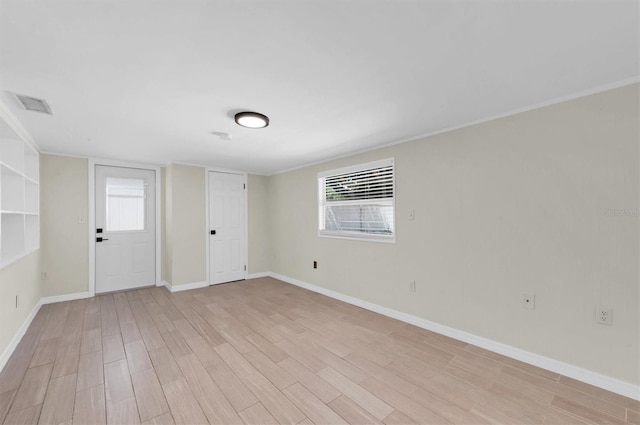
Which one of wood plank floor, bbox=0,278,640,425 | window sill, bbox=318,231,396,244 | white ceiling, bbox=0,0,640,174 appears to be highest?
white ceiling, bbox=0,0,640,174

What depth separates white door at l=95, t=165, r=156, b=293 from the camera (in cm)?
423

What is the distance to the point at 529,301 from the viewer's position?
2.28 m

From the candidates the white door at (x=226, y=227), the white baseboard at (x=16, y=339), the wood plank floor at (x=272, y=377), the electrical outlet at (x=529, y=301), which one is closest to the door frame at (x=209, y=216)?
the white door at (x=226, y=227)

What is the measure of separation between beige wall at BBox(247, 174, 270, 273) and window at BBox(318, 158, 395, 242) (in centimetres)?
168

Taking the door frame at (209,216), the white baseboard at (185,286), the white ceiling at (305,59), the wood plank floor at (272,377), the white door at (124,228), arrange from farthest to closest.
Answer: the door frame at (209,216) → the white baseboard at (185,286) → the white door at (124,228) → the wood plank floor at (272,377) → the white ceiling at (305,59)

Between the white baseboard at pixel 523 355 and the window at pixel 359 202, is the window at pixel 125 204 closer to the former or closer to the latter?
the window at pixel 359 202

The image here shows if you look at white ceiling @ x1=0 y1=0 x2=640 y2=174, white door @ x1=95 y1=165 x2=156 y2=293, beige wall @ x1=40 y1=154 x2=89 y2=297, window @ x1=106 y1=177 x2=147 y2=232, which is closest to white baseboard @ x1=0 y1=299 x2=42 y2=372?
beige wall @ x1=40 y1=154 x2=89 y2=297

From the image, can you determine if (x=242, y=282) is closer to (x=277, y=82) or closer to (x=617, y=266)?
(x=277, y=82)

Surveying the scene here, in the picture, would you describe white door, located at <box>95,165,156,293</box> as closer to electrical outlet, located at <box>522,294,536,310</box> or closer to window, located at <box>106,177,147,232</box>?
window, located at <box>106,177,147,232</box>

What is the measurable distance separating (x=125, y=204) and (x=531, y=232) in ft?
18.4

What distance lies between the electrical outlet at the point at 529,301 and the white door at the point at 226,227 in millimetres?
4476

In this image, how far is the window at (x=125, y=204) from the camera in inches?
170

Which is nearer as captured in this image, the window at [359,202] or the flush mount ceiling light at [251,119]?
the flush mount ceiling light at [251,119]

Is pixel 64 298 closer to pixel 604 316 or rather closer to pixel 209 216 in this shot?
pixel 209 216
